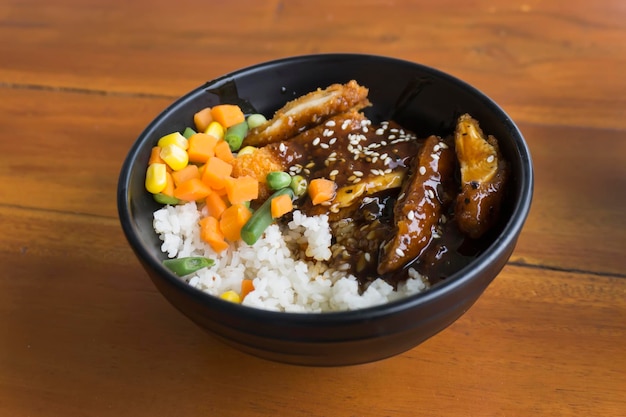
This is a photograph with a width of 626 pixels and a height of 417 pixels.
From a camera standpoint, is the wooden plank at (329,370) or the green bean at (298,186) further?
the green bean at (298,186)

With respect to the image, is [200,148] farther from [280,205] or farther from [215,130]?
[280,205]

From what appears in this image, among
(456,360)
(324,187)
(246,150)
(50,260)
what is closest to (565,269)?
(456,360)

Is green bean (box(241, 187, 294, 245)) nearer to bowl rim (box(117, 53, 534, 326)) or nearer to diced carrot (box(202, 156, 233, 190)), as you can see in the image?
diced carrot (box(202, 156, 233, 190))

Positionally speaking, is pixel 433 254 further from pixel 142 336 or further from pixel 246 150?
pixel 142 336

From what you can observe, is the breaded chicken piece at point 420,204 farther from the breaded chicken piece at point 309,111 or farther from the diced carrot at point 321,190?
the breaded chicken piece at point 309,111

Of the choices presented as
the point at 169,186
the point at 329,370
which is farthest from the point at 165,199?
the point at 329,370

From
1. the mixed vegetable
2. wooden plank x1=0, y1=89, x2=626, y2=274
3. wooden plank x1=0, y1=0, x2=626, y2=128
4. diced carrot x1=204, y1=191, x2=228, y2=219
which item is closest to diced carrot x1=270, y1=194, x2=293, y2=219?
the mixed vegetable

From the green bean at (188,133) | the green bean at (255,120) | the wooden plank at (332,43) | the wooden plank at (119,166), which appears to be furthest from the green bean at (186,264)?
the wooden plank at (332,43)
